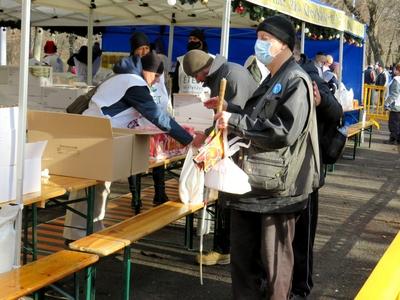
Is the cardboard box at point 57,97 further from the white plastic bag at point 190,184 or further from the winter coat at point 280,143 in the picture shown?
the winter coat at point 280,143

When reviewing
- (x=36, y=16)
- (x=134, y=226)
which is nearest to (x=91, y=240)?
(x=134, y=226)

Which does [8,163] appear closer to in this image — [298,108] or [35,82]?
[298,108]

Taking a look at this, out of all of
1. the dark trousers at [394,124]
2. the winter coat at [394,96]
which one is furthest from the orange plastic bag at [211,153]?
the dark trousers at [394,124]

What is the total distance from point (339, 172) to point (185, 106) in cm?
512

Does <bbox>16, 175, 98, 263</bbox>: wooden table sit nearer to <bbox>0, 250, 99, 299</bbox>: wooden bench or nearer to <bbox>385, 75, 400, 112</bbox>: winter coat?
<bbox>0, 250, 99, 299</bbox>: wooden bench

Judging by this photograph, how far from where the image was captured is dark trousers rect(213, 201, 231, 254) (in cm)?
496

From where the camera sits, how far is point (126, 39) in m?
13.8

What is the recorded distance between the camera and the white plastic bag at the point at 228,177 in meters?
3.05

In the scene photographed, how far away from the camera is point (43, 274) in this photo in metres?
3.14

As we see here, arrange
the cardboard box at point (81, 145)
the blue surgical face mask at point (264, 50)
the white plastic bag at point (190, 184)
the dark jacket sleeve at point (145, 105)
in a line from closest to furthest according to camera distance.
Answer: the blue surgical face mask at point (264, 50) < the cardboard box at point (81, 145) < the dark jacket sleeve at point (145, 105) < the white plastic bag at point (190, 184)

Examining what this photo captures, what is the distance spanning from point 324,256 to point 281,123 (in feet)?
9.03

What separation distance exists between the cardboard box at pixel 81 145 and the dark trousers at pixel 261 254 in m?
1.08

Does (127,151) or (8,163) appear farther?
(127,151)

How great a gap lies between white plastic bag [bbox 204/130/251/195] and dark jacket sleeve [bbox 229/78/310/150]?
125mm
